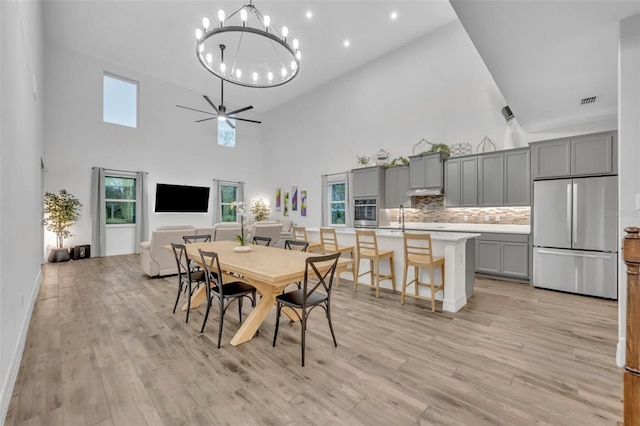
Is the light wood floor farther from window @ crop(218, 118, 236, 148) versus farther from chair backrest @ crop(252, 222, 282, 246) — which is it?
window @ crop(218, 118, 236, 148)

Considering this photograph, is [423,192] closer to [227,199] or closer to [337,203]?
[337,203]

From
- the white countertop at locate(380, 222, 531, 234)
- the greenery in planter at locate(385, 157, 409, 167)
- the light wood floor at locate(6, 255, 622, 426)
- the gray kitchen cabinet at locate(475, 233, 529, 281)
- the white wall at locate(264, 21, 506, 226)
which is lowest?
the light wood floor at locate(6, 255, 622, 426)

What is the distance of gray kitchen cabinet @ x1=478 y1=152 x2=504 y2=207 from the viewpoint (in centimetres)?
487

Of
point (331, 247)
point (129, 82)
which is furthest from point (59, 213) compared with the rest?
point (331, 247)

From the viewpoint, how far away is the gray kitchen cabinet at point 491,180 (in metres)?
4.87

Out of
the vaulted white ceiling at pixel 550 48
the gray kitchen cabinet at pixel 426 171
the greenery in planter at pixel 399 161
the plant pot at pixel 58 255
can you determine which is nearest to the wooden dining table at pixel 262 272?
the vaulted white ceiling at pixel 550 48

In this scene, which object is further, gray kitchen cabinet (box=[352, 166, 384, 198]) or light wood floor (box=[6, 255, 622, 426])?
gray kitchen cabinet (box=[352, 166, 384, 198])

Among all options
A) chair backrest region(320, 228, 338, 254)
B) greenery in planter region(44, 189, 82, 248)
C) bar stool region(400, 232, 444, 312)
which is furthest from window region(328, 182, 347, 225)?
greenery in planter region(44, 189, 82, 248)

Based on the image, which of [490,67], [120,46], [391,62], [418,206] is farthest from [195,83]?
[490,67]

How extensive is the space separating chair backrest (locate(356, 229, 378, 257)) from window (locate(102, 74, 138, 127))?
783 centimetres

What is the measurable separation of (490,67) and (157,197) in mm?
8797

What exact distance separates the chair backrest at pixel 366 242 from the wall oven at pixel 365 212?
2.34 m

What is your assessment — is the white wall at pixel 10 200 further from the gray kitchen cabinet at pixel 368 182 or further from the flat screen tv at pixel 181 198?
the flat screen tv at pixel 181 198

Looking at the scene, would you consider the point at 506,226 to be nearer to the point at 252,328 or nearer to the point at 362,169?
the point at 362,169
